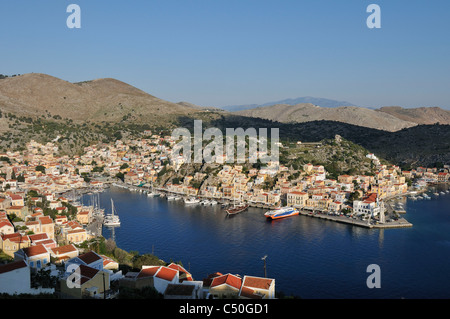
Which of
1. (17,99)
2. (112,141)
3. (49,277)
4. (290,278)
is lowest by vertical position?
(290,278)

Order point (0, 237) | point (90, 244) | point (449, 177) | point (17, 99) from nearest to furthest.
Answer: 1. point (0, 237)
2. point (90, 244)
3. point (449, 177)
4. point (17, 99)

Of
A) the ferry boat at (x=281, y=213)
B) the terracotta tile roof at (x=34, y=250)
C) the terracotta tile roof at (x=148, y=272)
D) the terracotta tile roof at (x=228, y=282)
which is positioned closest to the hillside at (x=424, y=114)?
the ferry boat at (x=281, y=213)

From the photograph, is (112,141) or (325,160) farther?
(112,141)

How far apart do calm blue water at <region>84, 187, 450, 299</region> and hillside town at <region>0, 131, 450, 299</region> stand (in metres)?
1.86

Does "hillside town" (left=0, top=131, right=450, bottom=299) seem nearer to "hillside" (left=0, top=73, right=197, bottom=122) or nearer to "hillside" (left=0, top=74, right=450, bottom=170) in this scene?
"hillside" (left=0, top=74, right=450, bottom=170)

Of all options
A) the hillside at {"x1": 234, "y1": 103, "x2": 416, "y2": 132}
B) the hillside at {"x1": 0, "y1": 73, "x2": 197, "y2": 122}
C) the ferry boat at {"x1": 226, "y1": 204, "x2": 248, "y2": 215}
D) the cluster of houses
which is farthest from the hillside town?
the hillside at {"x1": 234, "y1": 103, "x2": 416, "y2": 132}

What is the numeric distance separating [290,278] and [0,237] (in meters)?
10.3

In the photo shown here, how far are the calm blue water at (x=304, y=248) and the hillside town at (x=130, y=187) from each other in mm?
1862

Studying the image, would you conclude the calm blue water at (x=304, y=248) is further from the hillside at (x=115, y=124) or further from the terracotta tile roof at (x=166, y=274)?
the hillside at (x=115, y=124)

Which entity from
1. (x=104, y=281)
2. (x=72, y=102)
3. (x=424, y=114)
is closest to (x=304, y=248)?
(x=104, y=281)

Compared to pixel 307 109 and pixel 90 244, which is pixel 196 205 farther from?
pixel 307 109

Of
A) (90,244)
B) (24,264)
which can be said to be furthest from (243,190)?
(24,264)

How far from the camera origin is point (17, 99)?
206ft

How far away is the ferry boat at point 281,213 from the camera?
2377 centimetres
